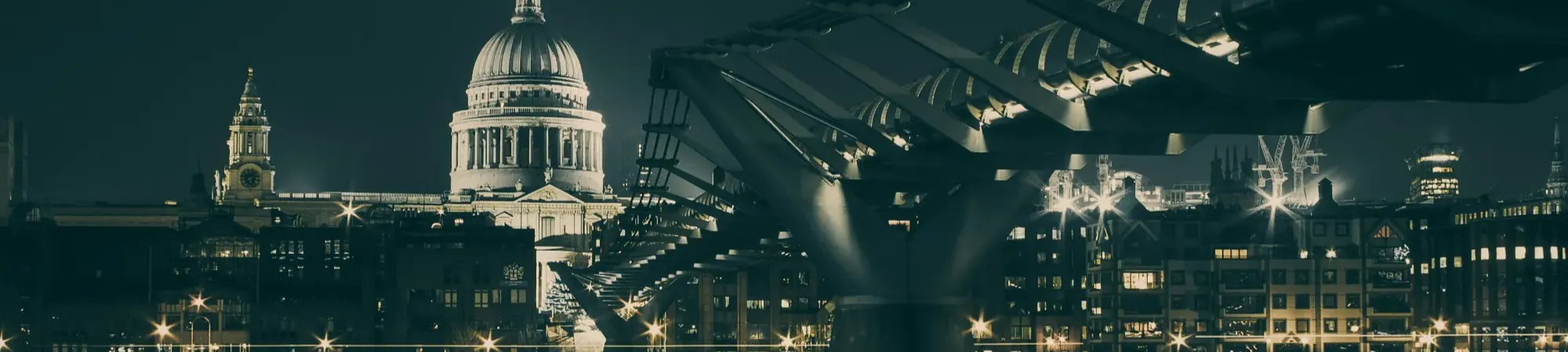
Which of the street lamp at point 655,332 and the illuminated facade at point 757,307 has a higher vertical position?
the illuminated facade at point 757,307

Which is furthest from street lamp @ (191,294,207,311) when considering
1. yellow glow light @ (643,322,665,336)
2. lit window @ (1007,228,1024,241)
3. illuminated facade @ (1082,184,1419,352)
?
illuminated facade @ (1082,184,1419,352)

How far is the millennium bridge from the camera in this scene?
3834cm

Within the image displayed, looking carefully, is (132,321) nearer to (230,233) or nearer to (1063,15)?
(230,233)

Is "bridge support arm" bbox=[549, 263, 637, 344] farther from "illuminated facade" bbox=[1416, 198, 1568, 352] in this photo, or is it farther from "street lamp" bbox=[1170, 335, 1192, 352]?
"illuminated facade" bbox=[1416, 198, 1568, 352]

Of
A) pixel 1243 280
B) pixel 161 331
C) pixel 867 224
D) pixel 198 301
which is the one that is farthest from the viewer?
pixel 198 301

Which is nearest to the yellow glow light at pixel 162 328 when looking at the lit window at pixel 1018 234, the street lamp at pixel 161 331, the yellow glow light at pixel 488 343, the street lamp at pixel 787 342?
the street lamp at pixel 161 331

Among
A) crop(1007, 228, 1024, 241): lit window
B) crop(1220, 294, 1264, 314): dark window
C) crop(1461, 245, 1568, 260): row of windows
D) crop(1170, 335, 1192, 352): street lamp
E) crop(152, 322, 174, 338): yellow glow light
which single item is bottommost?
crop(1170, 335, 1192, 352): street lamp

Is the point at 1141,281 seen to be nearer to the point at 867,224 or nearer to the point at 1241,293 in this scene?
the point at 1241,293

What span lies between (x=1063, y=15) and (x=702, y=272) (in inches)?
2991

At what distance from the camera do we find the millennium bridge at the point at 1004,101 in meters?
38.3

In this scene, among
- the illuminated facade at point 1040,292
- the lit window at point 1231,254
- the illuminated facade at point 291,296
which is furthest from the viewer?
the illuminated facade at point 291,296

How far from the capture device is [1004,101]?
53.5 m

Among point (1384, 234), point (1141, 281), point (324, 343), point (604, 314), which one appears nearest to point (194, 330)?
point (324, 343)

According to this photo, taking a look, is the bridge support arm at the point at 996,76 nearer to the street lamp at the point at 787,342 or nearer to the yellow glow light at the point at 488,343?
the street lamp at the point at 787,342
